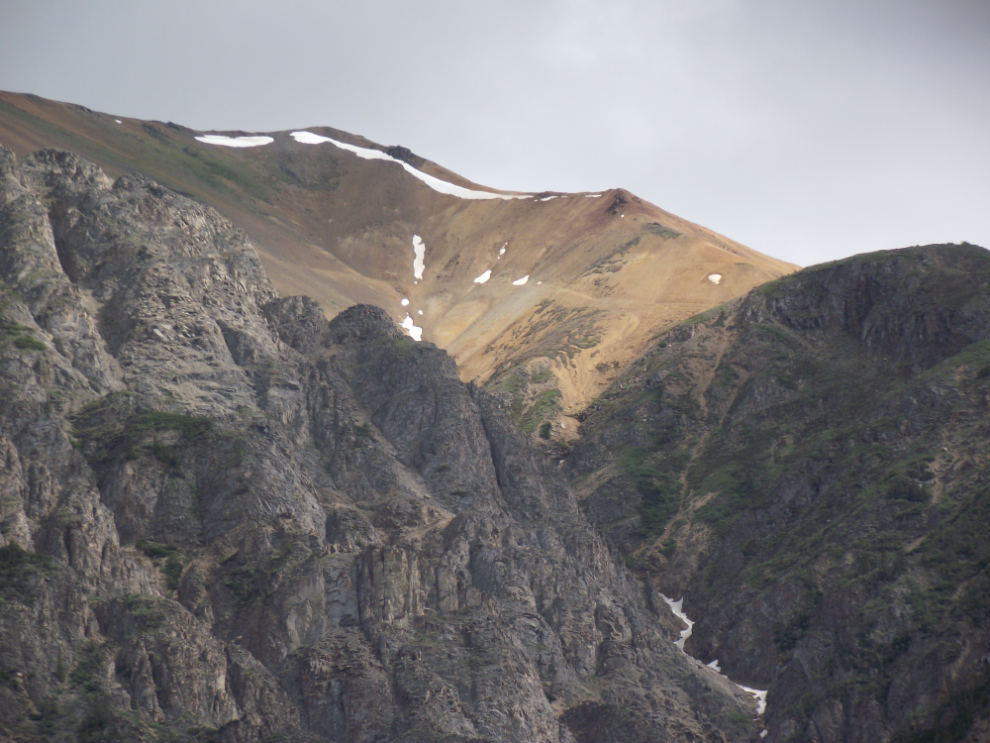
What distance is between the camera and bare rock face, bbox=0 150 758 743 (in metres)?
81.5

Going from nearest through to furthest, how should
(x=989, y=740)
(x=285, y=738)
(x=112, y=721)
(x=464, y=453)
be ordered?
1. (x=112, y=721)
2. (x=285, y=738)
3. (x=989, y=740)
4. (x=464, y=453)

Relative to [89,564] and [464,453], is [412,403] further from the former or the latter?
[89,564]

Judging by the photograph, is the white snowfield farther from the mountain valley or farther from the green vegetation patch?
the green vegetation patch

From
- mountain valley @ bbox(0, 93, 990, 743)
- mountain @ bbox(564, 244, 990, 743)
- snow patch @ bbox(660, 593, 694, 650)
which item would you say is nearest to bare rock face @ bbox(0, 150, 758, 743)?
mountain valley @ bbox(0, 93, 990, 743)

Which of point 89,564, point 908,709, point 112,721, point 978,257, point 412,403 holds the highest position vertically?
point 978,257

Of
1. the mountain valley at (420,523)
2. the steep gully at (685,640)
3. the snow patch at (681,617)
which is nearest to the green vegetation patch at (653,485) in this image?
the mountain valley at (420,523)

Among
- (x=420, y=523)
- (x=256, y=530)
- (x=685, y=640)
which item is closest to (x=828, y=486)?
(x=685, y=640)

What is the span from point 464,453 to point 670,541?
98.3 ft

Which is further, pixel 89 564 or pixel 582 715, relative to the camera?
pixel 582 715

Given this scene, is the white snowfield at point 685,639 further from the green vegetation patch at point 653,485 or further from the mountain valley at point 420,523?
the green vegetation patch at point 653,485

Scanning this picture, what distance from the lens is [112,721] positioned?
247ft

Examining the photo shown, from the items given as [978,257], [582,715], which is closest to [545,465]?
[582,715]

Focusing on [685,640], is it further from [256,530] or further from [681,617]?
[256,530]

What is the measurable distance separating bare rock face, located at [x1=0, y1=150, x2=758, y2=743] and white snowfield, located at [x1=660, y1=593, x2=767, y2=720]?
1489 mm
